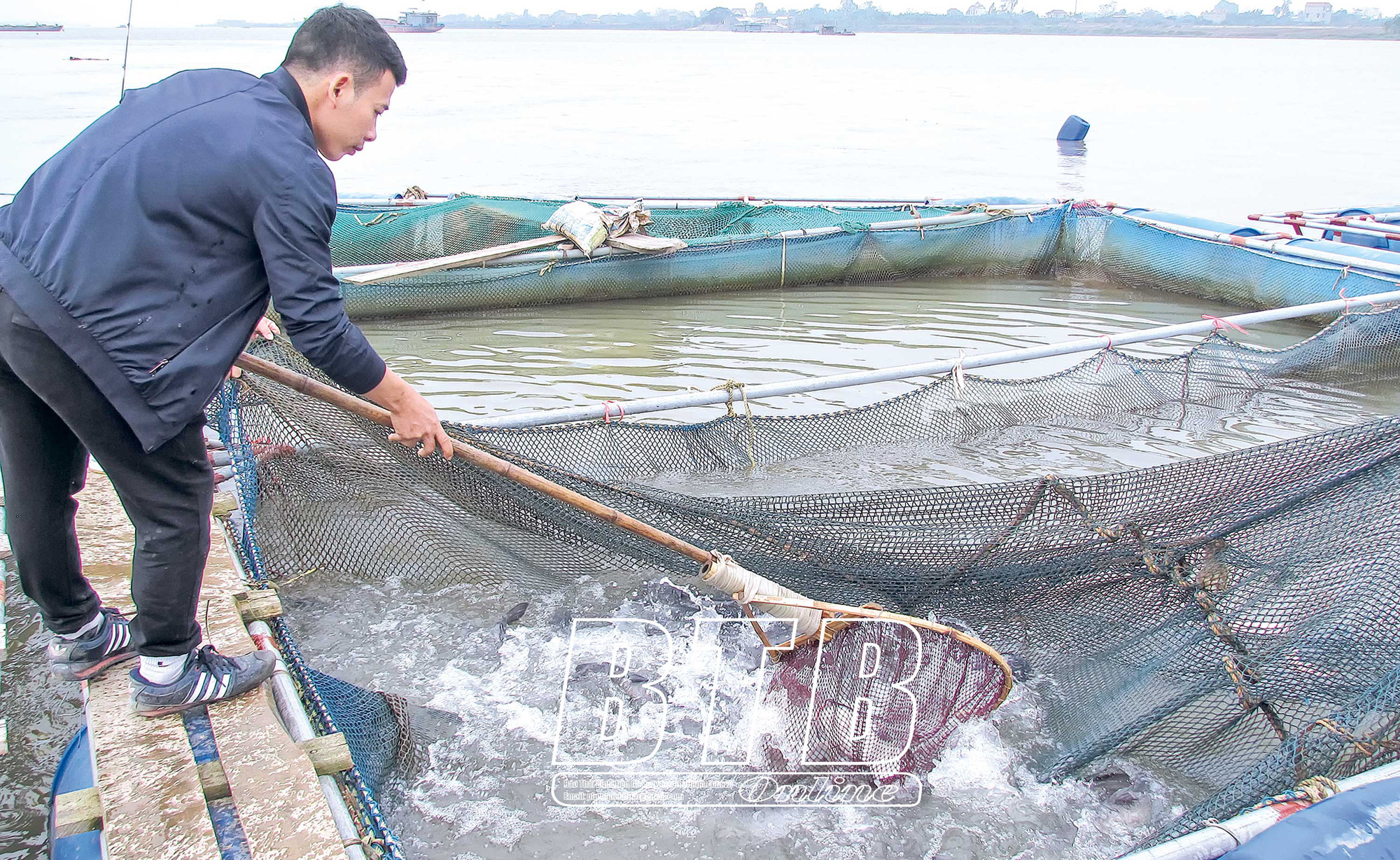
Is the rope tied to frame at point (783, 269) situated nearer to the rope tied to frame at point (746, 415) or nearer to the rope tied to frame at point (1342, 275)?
the rope tied to frame at point (1342, 275)

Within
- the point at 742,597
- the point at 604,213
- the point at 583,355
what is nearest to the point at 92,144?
the point at 742,597

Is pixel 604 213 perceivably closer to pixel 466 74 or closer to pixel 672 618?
pixel 672 618

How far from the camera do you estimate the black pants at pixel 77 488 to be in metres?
2.16

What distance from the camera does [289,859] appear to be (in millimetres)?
2057

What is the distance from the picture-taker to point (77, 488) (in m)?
2.54

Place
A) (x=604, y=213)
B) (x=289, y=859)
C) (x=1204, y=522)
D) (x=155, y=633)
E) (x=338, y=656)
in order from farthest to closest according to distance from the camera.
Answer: (x=604, y=213) → (x=338, y=656) → (x=1204, y=522) → (x=155, y=633) → (x=289, y=859)

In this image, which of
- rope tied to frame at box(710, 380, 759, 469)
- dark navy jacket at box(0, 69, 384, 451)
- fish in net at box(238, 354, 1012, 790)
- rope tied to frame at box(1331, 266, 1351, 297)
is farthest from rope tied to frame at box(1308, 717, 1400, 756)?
rope tied to frame at box(1331, 266, 1351, 297)

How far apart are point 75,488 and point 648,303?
744 cm

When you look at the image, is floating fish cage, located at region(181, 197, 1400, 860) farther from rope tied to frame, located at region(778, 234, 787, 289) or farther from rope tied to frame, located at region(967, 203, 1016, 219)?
rope tied to frame, located at region(967, 203, 1016, 219)

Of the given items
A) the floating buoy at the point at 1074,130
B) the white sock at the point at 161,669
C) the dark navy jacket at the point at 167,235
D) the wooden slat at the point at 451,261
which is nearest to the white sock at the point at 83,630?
the white sock at the point at 161,669

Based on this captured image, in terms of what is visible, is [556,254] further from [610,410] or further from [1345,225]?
[1345,225]

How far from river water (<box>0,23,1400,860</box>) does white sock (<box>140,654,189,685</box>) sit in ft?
2.12

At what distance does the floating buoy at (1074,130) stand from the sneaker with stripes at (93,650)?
1024 inches

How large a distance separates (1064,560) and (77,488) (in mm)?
2969
